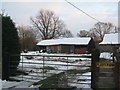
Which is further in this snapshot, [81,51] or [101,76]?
[81,51]

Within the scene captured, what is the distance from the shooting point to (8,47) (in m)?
8.66

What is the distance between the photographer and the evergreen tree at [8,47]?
7.98 meters

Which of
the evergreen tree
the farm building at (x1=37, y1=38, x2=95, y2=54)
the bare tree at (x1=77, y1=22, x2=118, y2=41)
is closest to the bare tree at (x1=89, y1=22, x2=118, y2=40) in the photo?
the bare tree at (x1=77, y1=22, x2=118, y2=41)

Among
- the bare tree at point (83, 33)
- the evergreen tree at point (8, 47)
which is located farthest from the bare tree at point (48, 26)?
the evergreen tree at point (8, 47)

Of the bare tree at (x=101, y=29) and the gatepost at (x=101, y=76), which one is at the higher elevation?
the bare tree at (x=101, y=29)

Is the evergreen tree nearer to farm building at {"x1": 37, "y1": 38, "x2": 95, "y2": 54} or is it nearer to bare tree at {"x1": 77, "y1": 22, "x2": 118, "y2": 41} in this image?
farm building at {"x1": 37, "y1": 38, "x2": 95, "y2": 54}

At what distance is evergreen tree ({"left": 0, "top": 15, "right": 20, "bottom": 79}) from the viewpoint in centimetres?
798

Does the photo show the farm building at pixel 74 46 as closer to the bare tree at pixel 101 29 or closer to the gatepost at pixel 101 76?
the bare tree at pixel 101 29

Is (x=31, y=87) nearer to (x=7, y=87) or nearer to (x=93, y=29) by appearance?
(x=7, y=87)

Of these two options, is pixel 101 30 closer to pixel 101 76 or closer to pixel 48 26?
pixel 48 26

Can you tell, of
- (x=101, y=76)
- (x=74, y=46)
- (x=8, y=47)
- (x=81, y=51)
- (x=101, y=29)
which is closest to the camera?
(x=101, y=76)

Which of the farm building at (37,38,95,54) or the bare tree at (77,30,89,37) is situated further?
the bare tree at (77,30,89,37)

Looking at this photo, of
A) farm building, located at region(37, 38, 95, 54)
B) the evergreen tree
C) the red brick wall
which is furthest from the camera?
farm building, located at region(37, 38, 95, 54)

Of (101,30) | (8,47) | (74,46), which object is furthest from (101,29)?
(8,47)
